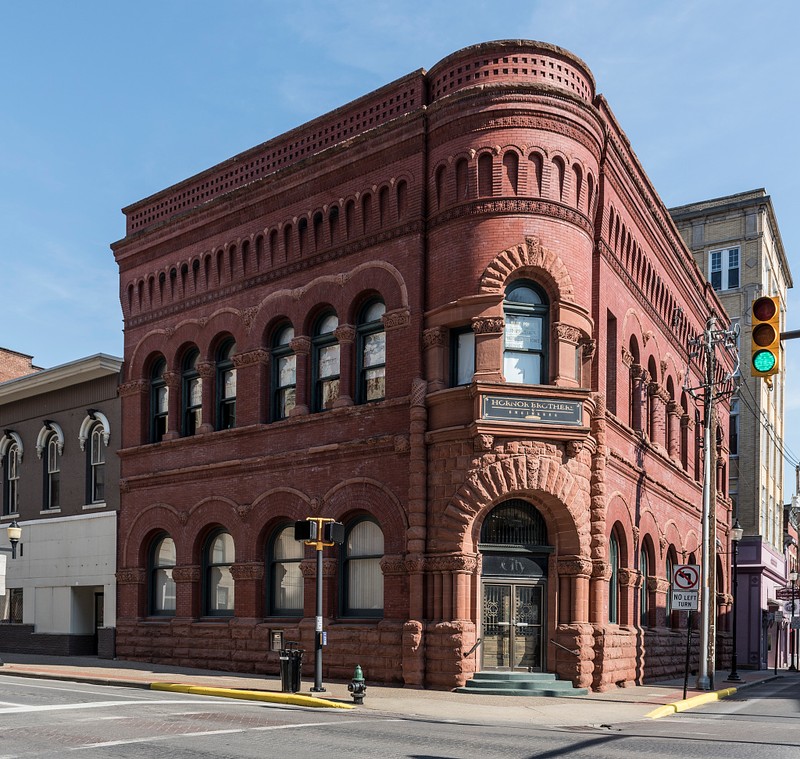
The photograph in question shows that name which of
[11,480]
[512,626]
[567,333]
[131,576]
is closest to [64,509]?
[11,480]

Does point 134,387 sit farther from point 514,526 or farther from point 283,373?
point 514,526

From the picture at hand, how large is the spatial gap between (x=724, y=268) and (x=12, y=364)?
39.5m

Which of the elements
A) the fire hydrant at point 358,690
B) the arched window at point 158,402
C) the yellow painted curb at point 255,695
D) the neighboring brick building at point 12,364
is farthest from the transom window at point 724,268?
the fire hydrant at point 358,690

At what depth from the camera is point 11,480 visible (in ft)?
125

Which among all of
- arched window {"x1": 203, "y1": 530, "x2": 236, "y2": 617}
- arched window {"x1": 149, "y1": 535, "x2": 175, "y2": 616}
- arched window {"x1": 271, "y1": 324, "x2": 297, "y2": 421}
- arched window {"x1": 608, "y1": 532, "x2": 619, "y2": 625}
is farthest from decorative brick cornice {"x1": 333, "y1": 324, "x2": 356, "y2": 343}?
arched window {"x1": 149, "y1": 535, "x2": 175, "y2": 616}

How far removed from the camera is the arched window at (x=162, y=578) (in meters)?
30.5

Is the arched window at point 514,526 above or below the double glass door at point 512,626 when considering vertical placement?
above

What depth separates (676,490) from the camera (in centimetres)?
3431

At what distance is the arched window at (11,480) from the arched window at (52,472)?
1.86m

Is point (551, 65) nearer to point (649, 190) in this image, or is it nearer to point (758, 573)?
point (649, 190)

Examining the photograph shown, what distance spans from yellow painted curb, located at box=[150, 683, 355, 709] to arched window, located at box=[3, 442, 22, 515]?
56.6 ft

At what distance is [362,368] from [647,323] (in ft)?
31.9

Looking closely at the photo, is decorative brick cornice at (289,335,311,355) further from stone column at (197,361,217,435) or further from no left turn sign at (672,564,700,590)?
no left turn sign at (672,564,700,590)

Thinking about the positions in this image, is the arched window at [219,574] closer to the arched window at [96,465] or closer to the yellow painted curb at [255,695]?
the yellow painted curb at [255,695]
